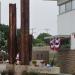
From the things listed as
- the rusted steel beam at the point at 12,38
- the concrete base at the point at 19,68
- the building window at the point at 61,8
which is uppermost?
the building window at the point at 61,8

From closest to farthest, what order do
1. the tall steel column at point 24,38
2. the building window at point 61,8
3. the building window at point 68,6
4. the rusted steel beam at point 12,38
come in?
the tall steel column at point 24,38, the rusted steel beam at point 12,38, the building window at point 68,6, the building window at point 61,8

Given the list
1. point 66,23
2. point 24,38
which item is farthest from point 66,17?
point 24,38

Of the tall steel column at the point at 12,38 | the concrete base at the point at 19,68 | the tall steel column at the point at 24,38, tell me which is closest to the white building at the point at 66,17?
the tall steel column at the point at 12,38

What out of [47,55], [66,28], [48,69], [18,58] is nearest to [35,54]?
[47,55]

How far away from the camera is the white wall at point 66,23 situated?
52312 mm

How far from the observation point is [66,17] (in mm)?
54250

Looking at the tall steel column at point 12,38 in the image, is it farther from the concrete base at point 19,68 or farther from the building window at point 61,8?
the building window at point 61,8

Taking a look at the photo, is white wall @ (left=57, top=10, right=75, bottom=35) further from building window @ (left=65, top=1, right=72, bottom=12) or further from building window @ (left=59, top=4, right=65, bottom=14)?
building window @ (left=59, top=4, right=65, bottom=14)

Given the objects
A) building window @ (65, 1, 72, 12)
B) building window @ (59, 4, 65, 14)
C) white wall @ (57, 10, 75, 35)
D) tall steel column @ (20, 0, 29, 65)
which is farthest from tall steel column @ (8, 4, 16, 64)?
building window @ (59, 4, 65, 14)

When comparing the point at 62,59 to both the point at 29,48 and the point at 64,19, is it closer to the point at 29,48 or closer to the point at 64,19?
the point at 29,48

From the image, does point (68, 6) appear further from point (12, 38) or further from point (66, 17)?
point (12, 38)

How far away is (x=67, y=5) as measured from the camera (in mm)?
55500

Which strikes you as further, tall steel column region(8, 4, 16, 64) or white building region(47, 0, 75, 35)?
white building region(47, 0, 75, 35)

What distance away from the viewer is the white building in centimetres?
5250
